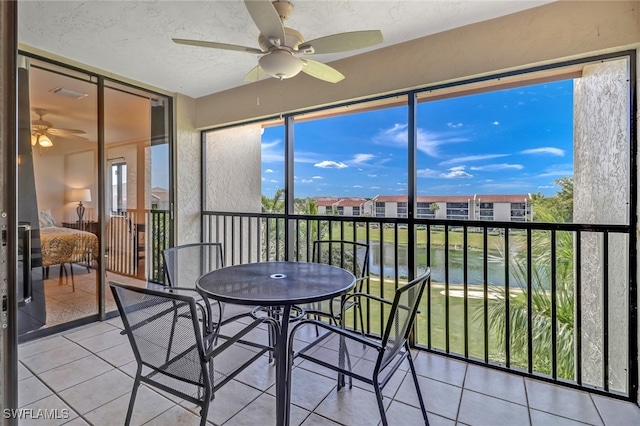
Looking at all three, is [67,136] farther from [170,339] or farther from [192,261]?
[170,339]

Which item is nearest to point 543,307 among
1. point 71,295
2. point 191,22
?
point 191,22

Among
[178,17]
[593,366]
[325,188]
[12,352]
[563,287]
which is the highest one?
[178,17]

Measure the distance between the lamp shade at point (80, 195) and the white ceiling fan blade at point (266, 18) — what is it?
2.53m

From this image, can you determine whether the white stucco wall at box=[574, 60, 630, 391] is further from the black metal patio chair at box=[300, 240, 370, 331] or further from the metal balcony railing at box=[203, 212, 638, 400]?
the black metal patio chair at box=[300, 240, 370, 331]

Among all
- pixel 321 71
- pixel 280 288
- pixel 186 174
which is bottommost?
pixel 280 288

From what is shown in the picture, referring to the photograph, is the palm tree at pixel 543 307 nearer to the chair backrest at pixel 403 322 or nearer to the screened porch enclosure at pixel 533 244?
the screened porch enclosure at pixel 533 244

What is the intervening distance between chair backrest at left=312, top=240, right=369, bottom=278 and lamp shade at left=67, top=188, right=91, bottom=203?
2324 millimetres

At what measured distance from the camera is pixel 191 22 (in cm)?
226

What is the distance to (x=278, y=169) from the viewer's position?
3998 mm

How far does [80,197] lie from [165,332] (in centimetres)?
248

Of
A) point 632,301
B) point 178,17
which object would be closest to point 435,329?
point 632,301

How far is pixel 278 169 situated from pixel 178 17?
2037 mm

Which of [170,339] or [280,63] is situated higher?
[280,63]

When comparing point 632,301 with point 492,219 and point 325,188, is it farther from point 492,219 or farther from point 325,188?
point 325,188
